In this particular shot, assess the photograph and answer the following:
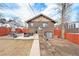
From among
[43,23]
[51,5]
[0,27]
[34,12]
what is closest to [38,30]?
[43,23]

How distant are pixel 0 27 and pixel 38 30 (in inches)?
16.1

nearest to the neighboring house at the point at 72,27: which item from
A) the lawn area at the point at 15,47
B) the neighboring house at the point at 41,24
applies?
the neighboring house at the point at 41,24

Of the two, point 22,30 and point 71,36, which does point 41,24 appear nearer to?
point 22,30

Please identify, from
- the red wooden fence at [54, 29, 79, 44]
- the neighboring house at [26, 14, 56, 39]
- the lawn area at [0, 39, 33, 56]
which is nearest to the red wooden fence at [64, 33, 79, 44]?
the red wooden fence at [54, 29, 79, 44]

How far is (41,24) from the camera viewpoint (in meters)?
1.67

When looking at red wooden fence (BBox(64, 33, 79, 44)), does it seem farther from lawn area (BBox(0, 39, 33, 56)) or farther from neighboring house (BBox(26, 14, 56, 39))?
lawn area (BBox(0, 39, 33, 56))

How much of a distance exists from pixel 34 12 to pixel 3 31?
1.27 ft

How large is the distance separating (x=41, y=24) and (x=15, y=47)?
1.23 ft

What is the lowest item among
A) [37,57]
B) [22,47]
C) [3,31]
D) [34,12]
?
[37,57]

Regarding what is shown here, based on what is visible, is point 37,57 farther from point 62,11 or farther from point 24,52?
point 62,11

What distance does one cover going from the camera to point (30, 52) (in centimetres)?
164

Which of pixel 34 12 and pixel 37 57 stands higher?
pixel 34 12


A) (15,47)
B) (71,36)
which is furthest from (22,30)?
(71,36)

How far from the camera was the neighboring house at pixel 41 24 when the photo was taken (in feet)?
5.41
